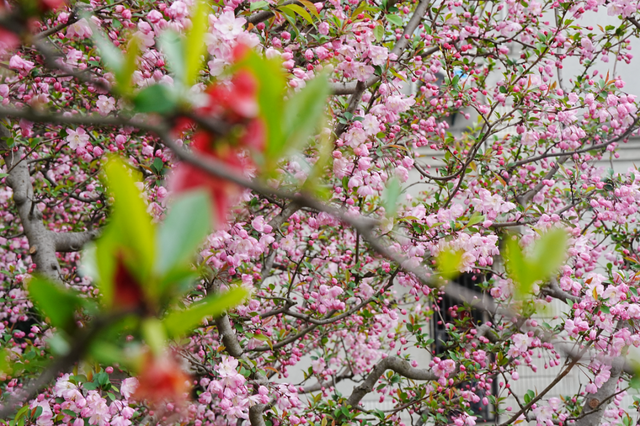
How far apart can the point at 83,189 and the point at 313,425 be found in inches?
105

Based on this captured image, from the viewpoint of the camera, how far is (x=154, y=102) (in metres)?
0.44

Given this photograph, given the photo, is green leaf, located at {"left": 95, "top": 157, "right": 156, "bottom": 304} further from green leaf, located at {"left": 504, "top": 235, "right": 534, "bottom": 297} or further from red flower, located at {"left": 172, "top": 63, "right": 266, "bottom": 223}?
green leaf, located at {"left": 504, "top": 235, "right": 534, "bottom": 297}

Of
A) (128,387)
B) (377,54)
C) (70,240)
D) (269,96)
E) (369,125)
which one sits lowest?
(269,96)

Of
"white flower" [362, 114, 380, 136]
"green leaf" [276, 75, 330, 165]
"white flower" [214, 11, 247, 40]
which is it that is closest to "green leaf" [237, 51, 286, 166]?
"green leaf" [276, 75, 330, 165]

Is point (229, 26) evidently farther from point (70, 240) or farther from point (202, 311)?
point (70, 240)

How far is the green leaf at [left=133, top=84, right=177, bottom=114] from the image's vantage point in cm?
43

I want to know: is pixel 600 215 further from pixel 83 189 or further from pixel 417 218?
pixel 83 189

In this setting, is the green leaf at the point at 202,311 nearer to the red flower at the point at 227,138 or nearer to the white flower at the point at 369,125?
the red flower at the point at 227,138

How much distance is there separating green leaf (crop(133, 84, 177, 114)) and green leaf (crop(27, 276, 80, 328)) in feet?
0.49

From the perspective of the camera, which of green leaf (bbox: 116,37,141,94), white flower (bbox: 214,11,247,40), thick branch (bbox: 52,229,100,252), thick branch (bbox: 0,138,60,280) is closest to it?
green leaf (bbox: 116,37,141,94)

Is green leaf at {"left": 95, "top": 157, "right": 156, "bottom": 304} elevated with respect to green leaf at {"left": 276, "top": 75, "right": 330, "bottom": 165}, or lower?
lower

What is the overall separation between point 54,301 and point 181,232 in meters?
0.11

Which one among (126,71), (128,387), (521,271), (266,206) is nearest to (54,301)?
(126,71)

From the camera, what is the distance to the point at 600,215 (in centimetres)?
383
